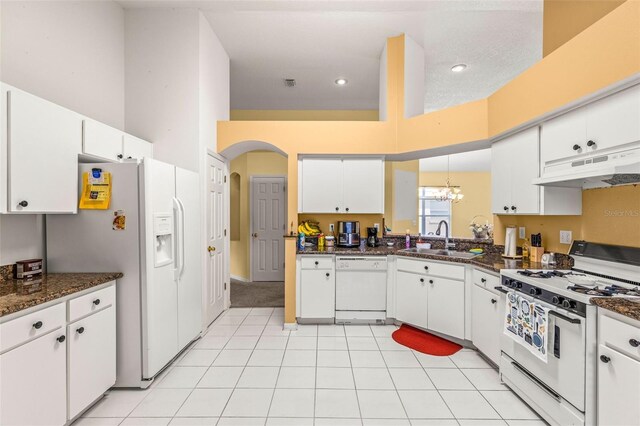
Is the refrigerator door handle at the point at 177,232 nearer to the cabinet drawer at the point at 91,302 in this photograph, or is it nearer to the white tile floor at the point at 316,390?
the cabinet drawer at the point at 91,302

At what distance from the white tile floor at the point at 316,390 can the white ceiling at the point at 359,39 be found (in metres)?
3.77

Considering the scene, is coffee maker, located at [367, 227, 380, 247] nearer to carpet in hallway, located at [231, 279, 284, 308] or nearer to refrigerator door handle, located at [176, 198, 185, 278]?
carpet in hallway, located at [231, 279, 284, 308]

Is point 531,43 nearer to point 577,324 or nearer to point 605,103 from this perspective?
point 605,103

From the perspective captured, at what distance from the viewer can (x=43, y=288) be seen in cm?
183

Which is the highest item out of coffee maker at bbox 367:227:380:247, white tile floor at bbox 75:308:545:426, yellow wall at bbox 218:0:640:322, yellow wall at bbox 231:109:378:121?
yellow wall at bbox 231:109:378:121

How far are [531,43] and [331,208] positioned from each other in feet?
11.4

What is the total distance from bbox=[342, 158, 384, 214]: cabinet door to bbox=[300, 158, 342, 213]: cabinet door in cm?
11

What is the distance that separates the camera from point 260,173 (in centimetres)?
610

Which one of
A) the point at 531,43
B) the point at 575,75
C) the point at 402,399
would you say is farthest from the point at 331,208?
the point at 531,43

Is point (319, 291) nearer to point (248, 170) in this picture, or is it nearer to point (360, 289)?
point (360, 289)

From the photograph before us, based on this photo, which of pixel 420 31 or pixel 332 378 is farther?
pixel 420 31

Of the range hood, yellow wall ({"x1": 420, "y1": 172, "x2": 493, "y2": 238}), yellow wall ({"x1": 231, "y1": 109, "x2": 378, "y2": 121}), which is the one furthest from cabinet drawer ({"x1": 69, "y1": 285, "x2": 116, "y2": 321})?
yellow wall ({"x1": 420, "y1": 172, "x2": 493, "y2": 238})

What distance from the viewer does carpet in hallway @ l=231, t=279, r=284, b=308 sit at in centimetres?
453

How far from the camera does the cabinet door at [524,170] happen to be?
2.53 meters
